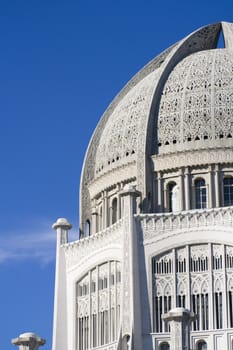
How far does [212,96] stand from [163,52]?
710 centimetres

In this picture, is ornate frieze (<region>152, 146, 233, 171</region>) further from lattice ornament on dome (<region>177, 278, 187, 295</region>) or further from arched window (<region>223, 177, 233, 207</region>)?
lattice ornament on dome (<region>177, 278, 187, 295</region>)

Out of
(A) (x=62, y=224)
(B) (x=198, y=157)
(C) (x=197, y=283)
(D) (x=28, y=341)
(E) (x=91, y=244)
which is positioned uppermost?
(B) (x=198, y=157)

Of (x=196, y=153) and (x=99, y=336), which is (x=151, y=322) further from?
(x=196, y=153)

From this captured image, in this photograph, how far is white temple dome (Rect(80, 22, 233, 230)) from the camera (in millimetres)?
60031

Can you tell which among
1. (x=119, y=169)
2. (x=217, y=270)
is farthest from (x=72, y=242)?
(x=217, y=270)

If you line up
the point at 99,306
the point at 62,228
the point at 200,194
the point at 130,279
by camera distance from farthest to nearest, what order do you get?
the point at 62,228, the point at 200,194, the point at 99,306, the point at 130,279

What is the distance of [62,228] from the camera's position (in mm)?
61125

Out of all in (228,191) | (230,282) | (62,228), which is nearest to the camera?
(230,282)

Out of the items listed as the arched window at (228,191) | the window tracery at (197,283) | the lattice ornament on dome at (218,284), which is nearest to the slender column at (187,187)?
the arched window at (228,191)

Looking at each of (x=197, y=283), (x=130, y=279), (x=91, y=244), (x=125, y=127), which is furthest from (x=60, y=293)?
(x=125, y=127)

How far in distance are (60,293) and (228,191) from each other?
393 inches

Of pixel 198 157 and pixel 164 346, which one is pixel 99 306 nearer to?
pixel 164 346

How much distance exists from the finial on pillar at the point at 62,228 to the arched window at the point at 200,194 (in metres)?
6.82

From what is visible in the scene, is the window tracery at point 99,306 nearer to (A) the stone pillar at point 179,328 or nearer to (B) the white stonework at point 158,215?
(B) the white stonework at point 158,215
